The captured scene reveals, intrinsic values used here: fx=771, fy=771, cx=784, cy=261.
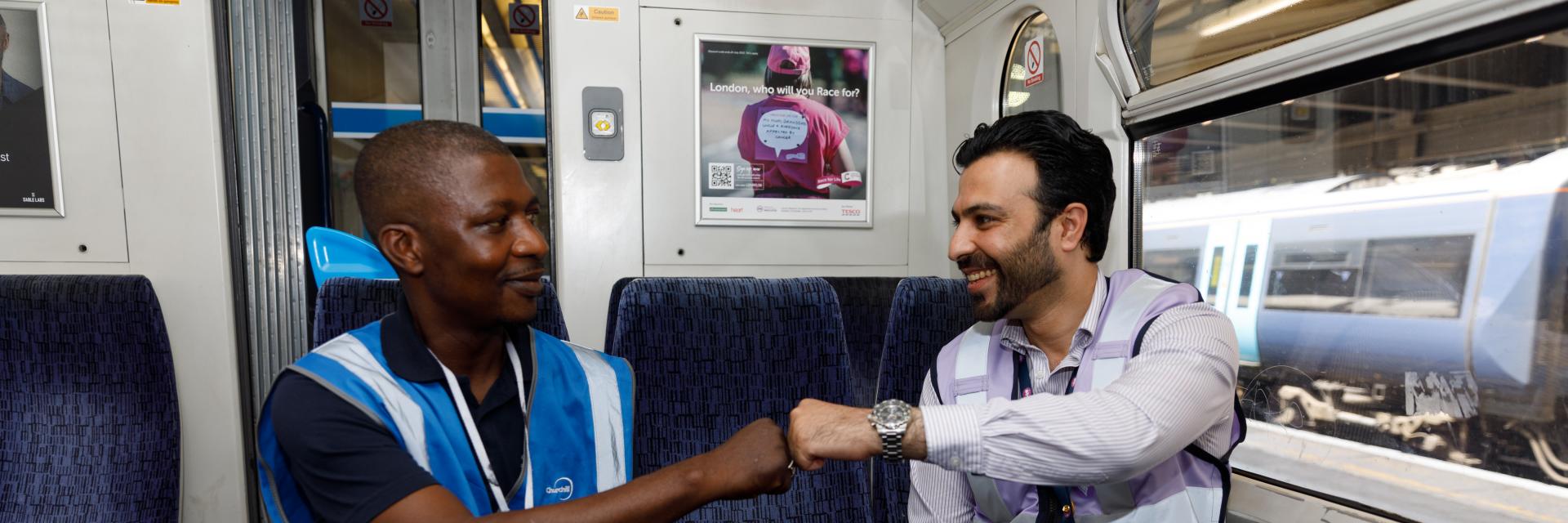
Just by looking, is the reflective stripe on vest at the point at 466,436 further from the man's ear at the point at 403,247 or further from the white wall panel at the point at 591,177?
the white wall panel at the point at 591,177

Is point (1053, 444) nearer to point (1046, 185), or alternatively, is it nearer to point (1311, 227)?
point (1046, 185)

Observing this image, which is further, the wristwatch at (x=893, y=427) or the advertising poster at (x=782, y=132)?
the advertising poster at (x=782, y=132)

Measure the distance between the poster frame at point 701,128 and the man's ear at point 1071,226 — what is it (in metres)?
1.59

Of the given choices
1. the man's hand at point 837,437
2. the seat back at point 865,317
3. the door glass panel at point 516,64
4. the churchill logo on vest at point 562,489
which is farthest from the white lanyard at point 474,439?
the door glass panel at point 516,64

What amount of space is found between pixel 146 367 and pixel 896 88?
2986 millimetres

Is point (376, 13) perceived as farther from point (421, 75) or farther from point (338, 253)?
point (338, 253)

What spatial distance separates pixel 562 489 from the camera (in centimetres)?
162

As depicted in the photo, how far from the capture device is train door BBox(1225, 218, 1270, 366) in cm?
208

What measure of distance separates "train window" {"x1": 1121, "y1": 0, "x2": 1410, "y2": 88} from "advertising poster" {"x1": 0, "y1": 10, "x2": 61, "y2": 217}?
3767 millimetres

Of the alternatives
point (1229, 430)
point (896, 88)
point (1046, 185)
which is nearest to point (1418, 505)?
point (1229, 430)

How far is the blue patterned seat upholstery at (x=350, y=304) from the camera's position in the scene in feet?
5.89

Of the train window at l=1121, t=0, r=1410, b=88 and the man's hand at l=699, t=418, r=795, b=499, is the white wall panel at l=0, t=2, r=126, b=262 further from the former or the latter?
the train window at l=1121, t=0, r=1410, b=88

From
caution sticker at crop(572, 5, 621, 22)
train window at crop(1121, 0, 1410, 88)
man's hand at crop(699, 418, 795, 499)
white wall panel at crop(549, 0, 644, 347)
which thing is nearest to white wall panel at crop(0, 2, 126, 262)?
white wall panel at crop(549, 0, 644, 347)

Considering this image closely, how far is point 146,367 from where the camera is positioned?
262 cm
